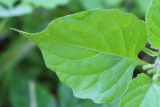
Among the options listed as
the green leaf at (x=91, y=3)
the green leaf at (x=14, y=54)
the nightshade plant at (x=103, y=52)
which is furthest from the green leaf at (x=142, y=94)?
the green leaf at (x=14, y=54)

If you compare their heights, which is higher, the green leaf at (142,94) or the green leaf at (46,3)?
the green leaf at (142,94)

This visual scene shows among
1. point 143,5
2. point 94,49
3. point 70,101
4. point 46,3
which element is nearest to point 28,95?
point 70,101

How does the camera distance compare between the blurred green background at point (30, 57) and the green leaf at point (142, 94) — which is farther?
the blurred green background at point (30, 57)

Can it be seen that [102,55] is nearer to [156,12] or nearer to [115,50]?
[115,50]

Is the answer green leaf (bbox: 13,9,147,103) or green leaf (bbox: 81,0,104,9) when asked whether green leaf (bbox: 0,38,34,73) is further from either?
green leaf (bbox: 13,9,147,103)

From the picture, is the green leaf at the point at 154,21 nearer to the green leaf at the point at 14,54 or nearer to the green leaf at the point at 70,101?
the green leaf at the point at 70,101

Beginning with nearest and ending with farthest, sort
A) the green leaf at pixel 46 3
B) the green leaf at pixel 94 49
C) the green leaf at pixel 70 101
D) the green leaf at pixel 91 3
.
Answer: the green leaf at pixel 94 49, the green leaf at pixel 70 101, the green leaf at pixel 46 3, the green leaf at pixel 91 3

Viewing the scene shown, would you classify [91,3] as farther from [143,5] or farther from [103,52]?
[103,52]

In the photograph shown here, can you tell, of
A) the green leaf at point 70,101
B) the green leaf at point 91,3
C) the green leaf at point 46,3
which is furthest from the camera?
the green leaf at point 91,3
